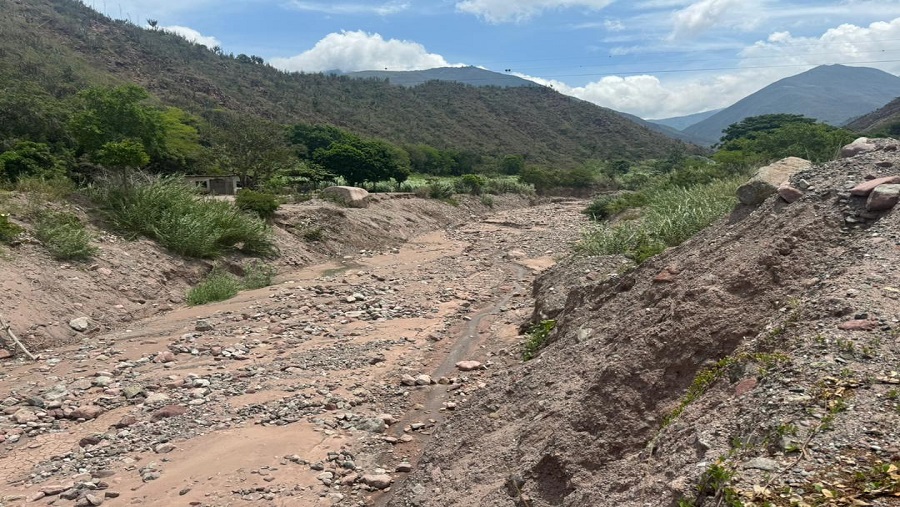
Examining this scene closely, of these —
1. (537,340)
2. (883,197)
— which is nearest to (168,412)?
(537,340)

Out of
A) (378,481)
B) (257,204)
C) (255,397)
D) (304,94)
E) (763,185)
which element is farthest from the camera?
(304,94)

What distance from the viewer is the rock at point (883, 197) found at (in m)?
4.66

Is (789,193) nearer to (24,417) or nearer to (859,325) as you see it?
(859,325)

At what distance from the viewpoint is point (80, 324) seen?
10.6 m

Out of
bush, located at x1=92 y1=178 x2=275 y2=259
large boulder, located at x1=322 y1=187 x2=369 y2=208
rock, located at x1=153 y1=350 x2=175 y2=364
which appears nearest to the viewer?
rock, located at x1=153 y1=350 x2=175 y2=364

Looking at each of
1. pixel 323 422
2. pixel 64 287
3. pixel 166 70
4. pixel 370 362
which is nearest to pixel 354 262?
pixel 64 287

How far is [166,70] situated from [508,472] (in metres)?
74.1

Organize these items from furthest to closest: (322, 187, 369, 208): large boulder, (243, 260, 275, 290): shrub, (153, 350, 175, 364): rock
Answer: (322, 187, 369, 208): large boulder
(243, 260, 275, 290): shrub
(153, 350, 175, 364): rock

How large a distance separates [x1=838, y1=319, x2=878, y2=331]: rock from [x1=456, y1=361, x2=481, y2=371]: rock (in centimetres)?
545

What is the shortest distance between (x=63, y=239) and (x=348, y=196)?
15.0 m

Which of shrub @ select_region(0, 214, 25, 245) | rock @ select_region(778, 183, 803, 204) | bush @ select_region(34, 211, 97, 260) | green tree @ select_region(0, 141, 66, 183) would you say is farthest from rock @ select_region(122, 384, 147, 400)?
green tree @ select_region(0, 141, 66, 183)

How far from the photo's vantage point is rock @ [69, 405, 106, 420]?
6754 mm

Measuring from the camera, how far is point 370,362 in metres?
8.70

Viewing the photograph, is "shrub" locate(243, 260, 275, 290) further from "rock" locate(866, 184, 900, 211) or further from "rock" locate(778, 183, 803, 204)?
"rock" locate(866, 184, 900, 211)
